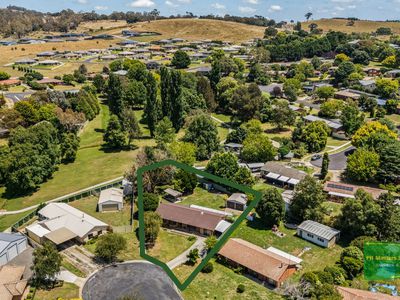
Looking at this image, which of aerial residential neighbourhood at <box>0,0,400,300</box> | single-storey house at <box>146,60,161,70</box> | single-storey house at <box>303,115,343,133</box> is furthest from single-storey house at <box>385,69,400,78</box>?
single-storey house at <box>146,60,161,70</box>

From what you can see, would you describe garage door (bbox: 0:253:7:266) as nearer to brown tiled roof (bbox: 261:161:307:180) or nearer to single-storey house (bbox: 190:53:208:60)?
brown tiled roof (bbox: 261:161:307:180)

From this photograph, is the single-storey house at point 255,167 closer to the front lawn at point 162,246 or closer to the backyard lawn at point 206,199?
the backyard lawn at point 206,199

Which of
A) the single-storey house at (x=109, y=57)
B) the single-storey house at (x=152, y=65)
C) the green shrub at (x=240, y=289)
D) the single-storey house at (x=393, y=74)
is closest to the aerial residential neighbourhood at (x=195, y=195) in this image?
the green shrub at (x=240, y=289)

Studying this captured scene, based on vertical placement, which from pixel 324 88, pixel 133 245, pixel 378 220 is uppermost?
pixel 324 88

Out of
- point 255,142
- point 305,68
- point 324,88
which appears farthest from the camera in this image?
point 305,68

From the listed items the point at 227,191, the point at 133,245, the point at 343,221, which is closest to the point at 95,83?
the point at 227,191

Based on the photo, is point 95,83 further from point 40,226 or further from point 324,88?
point 40,226
